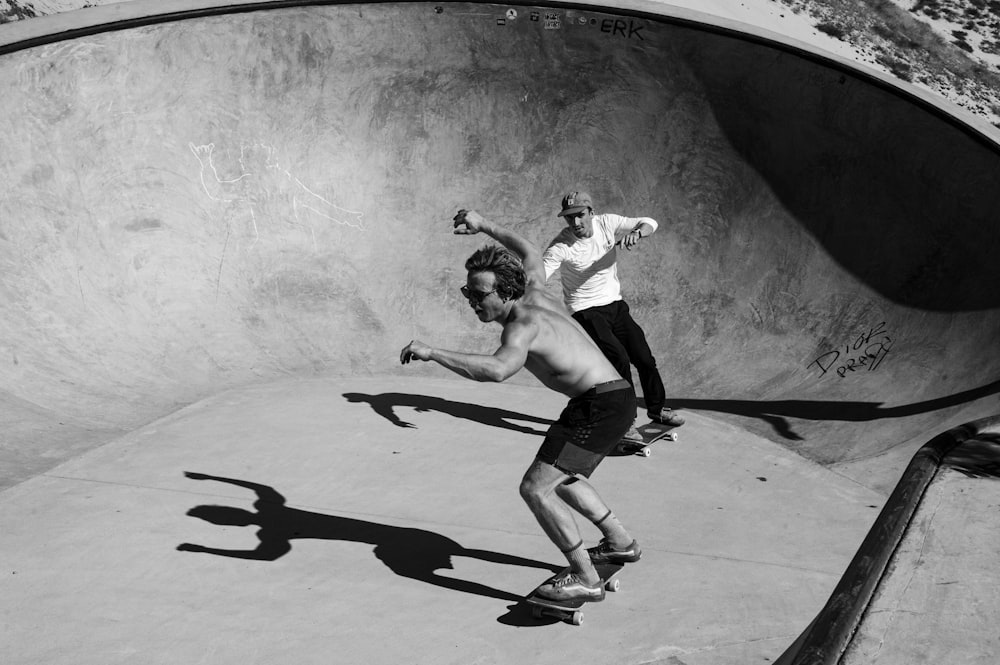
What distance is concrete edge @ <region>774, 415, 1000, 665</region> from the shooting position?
2.74m

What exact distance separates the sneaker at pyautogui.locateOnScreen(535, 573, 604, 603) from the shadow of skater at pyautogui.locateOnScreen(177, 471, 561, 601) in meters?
0.36

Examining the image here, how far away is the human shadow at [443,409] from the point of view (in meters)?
7.49

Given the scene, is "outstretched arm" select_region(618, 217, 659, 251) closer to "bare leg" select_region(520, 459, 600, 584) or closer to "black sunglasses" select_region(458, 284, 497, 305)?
"black sunglasses" select_region(458, 284, 497, 305)

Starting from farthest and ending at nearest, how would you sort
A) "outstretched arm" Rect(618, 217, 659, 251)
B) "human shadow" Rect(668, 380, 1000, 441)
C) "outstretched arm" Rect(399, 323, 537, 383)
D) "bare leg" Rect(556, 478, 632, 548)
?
"human shadow" Rect(668, 380, 1000, 441), "outstretched arm" Rect(618, 217, 659, 251), "bare leg" Rect(556, 478, 632, 548), "outstretched arm" Rect(399, 323, 537, 383)

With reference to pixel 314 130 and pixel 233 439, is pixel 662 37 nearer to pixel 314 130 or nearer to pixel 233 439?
pixel 314 130

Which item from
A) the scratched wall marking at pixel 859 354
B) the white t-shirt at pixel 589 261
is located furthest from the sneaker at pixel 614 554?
the scratched wall marking at pixel 859 354

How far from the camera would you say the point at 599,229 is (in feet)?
23.4

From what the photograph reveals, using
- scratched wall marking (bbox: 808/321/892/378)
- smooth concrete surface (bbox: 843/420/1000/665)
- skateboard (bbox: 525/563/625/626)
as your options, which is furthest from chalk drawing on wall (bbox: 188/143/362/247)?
smooth concrete surface (bbox: 843/420/1000/665)

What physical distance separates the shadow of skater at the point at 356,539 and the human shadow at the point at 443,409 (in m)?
1.63

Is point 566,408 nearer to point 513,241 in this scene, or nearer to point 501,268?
point 501,268

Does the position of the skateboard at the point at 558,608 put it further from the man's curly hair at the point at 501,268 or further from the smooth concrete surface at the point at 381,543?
the man's curly hair at the point at 501,268

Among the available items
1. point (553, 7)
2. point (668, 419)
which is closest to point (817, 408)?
point (668, 419)

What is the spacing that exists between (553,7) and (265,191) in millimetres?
3554

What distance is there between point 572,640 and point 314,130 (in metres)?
6.43
